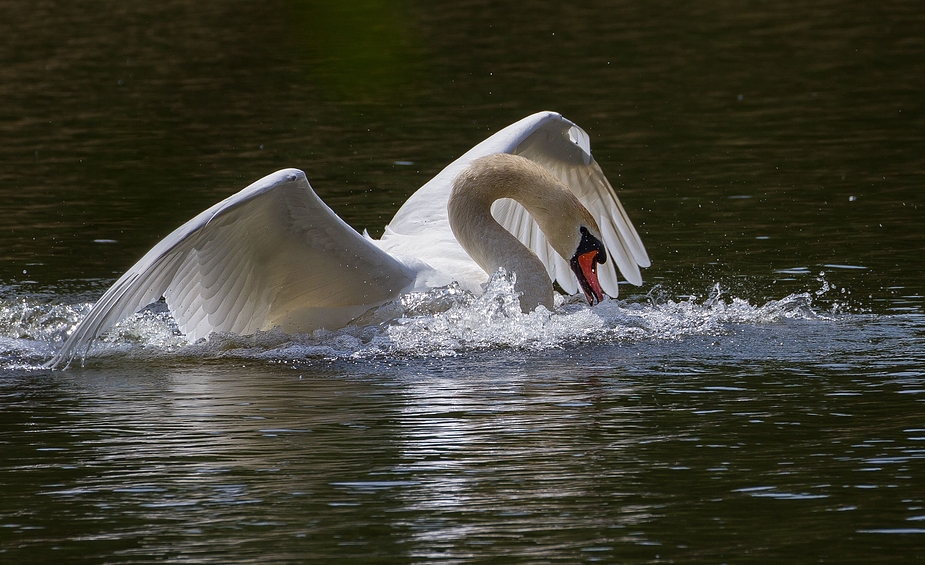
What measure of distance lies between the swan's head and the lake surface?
0.13 m

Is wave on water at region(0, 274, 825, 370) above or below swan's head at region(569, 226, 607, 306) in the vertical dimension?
below

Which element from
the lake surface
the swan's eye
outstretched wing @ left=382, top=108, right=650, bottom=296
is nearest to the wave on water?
the lake surface

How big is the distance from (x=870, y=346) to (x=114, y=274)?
4886 millimetres

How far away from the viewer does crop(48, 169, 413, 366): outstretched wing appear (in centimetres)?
704

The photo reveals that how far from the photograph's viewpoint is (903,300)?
26.9ft

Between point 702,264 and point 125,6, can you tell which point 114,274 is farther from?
point 125,6

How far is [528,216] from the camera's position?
32.9ft

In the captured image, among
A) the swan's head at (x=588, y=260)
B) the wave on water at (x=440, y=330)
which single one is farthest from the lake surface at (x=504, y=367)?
the swan's head at (x=588, y=260)

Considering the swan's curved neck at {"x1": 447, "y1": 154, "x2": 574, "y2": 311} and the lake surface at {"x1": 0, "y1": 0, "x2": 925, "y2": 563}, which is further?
the swan's curved neck at {"x1": 447, "y1": 154, "x2": 574, "y2": 311}

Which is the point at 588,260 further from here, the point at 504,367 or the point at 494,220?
the point at 504,367

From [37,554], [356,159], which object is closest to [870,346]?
[37,554]

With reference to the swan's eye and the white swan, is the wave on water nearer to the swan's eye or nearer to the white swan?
the white swan

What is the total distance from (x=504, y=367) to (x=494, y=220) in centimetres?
118

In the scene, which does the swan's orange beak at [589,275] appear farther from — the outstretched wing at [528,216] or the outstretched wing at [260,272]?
the outstretched wing at [528,216]
